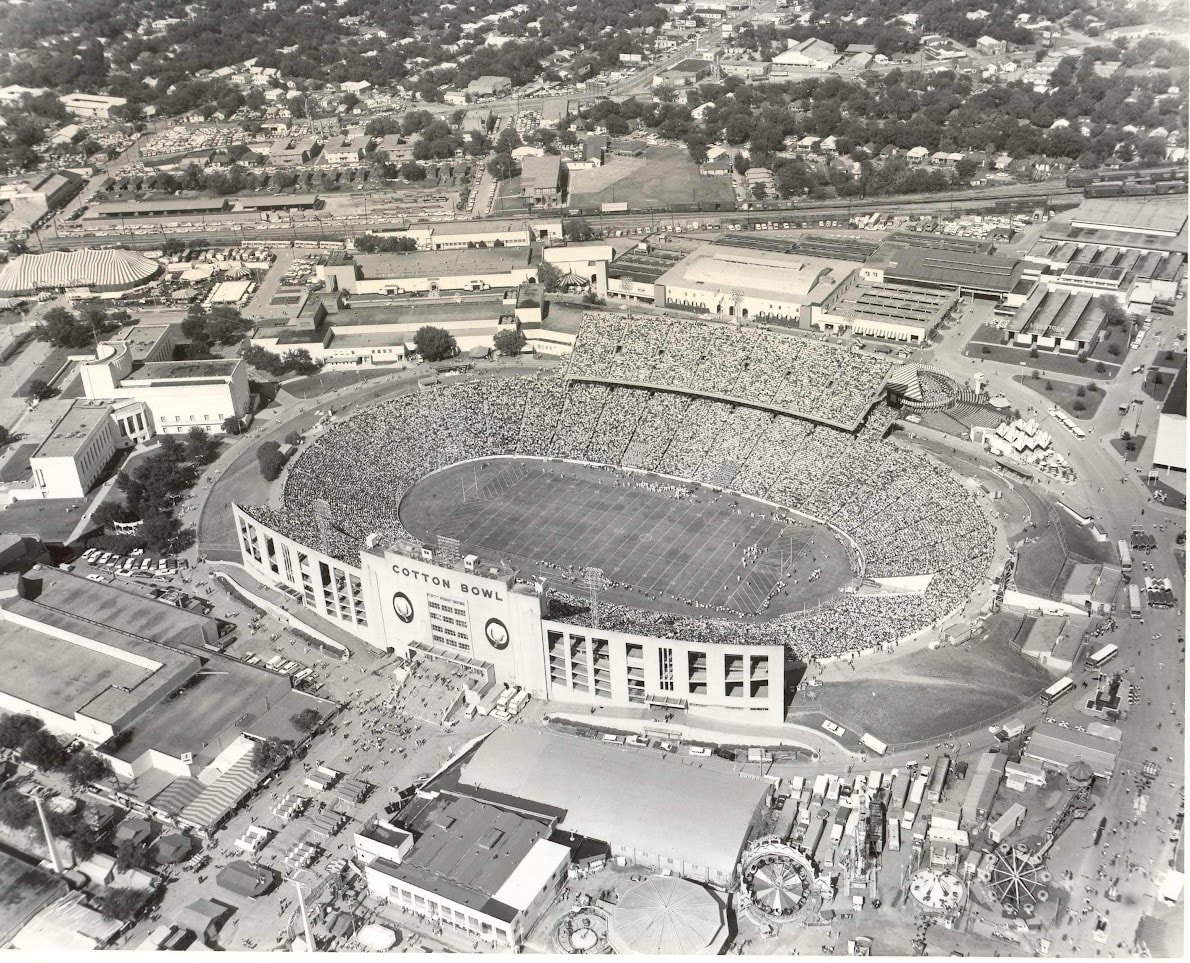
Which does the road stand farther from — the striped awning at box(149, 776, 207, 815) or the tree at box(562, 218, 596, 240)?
the striped awning at box(149, 776, 207, 815)

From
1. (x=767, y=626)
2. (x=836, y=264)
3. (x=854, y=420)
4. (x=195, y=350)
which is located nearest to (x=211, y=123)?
(x=195, y=350)

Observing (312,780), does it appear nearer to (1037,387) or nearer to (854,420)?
(854,420)

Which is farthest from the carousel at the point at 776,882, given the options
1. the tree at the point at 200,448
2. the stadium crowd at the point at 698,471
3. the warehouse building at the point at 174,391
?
the warehouse building at the point at 174,391

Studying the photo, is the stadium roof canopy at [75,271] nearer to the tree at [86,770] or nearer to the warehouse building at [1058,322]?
the tree at [86,770]

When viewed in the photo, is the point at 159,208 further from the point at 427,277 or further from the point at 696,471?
the point at 696,471

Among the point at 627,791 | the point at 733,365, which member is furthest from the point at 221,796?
the point at 733,365

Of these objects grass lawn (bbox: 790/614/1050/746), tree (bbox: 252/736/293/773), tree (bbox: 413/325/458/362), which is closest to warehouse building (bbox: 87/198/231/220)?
tree (bbox: 413/325/458/362)
